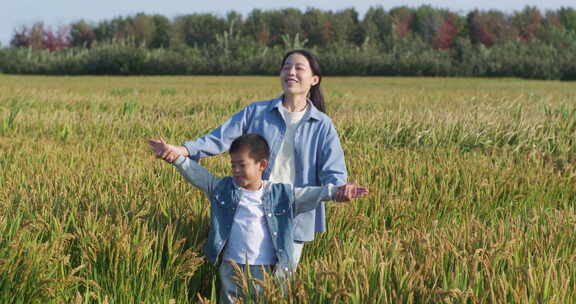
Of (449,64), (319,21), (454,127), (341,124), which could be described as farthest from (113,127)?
(319,21)

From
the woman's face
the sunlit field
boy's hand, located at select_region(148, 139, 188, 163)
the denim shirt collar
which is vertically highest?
the woman's face

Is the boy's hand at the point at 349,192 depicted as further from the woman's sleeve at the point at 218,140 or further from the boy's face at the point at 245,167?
the woman's sleeve at the point at 218,140

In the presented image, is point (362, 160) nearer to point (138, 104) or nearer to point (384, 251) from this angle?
point (384, 251)

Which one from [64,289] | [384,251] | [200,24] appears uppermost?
[200,24]

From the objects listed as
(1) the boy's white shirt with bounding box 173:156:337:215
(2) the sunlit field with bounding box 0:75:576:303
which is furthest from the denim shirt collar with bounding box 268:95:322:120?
(2) the sunlit field with bounding box 0:75:576:303

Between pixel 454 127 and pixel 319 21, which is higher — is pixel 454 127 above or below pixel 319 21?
below

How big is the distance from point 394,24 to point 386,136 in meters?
39.2

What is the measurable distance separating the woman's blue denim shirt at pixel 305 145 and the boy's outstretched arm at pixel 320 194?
0.19m

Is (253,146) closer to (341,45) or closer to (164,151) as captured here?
(164,151)

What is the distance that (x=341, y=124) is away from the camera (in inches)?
289

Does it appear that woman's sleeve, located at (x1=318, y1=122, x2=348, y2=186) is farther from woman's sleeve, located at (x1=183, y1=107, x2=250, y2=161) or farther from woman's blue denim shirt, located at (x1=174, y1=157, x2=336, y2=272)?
woman's sleeve, located at (x1=183, y1=107, x2=250, y2=161)

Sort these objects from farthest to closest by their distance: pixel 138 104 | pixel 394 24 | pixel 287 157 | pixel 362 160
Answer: pixel 394 24
pixel 138 104
pixel 362 160
pixel 287 157

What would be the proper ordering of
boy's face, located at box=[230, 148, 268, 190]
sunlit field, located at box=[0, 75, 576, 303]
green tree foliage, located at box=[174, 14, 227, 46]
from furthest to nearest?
green tree foliage, located at box=[174, 14, 227, 46] < boy's face, located at box=[230, 148, 268, 190] < sunlit field, located at box=[0, 75, 576, 303]

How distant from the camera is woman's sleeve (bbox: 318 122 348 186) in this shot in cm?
284
